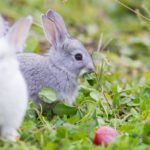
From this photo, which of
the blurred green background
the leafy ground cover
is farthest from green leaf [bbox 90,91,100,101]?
the blurred green background

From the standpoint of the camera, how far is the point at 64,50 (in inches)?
244

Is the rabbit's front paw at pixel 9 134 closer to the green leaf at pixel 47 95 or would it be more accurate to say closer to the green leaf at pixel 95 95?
the green leaf at pixel 47 95

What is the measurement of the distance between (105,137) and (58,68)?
1214mm

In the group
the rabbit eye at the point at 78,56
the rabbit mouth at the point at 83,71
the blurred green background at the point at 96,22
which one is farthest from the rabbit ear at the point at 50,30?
the blurred green background at the point at 96,22

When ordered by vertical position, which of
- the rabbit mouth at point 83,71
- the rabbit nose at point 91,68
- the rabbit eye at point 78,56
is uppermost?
the rabbit eye at point 78,56

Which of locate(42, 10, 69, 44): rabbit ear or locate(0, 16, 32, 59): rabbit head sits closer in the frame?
locate(0, 16, 32, 59): rabbit head

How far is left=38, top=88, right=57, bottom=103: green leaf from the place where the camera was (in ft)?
19.1

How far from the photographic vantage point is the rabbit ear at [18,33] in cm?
508

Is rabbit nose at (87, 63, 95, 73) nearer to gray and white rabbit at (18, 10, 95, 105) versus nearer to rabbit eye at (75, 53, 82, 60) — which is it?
gray and white rabbit at (18, 10, 95, 105)

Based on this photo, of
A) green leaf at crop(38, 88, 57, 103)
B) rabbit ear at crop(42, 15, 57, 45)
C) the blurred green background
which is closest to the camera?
green leaf at crop(38, 88, 57, 103)

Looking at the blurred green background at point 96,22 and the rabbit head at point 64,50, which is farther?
the blurred green background at point 96,22

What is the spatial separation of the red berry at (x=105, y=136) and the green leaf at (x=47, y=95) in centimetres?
→ 77

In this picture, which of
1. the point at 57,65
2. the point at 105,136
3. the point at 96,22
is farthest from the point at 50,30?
the point at 96,22

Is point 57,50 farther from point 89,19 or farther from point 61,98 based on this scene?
point 89,19
